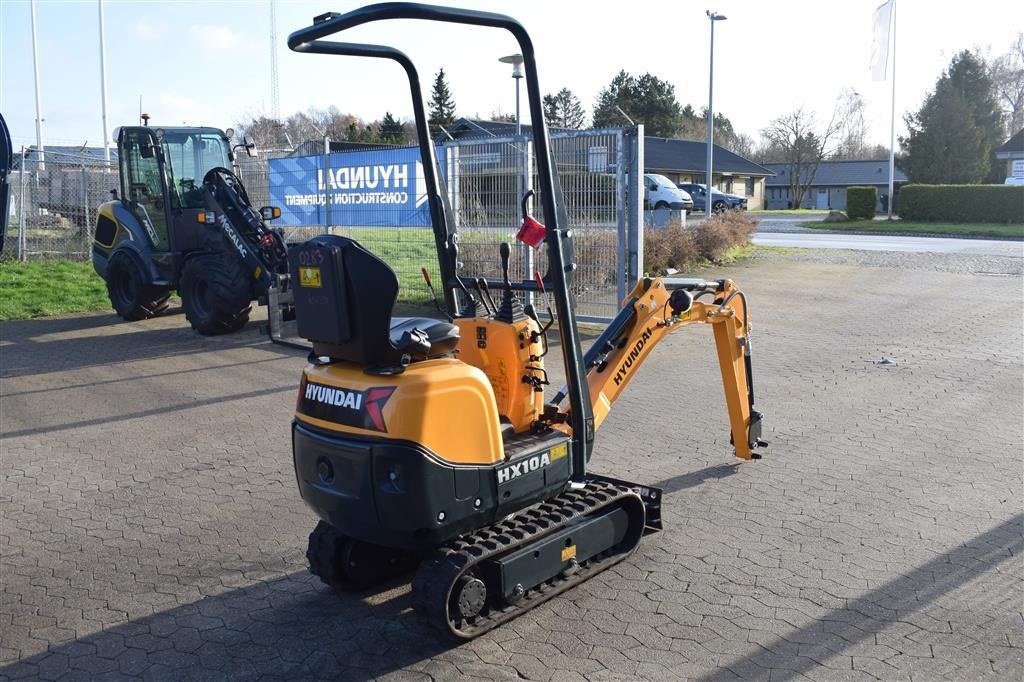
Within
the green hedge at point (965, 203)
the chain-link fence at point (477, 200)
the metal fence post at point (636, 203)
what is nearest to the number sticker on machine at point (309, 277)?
the chain-link fence at point (477, 200)

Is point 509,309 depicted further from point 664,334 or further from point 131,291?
point 131,291

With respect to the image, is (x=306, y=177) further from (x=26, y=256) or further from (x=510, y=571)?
(x=510, y=571)

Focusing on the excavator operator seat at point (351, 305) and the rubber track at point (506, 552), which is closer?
the excavator operator seat at point (351, 305)

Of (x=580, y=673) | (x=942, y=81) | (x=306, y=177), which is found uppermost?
(x=942, y=81)

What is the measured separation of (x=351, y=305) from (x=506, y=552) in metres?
1.42

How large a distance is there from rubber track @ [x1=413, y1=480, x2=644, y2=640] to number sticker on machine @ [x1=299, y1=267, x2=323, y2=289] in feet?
4.52

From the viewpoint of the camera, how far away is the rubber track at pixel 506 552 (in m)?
4.19

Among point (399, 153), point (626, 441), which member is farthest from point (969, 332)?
point (399, 153)

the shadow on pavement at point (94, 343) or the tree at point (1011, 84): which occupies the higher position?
the tree at point (1011, 84)

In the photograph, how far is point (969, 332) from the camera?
12508mm

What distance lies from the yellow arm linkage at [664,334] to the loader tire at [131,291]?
9630 mm

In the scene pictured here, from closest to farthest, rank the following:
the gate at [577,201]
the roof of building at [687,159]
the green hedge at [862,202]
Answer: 1. the gate at [577,201]
2. the green hedge at [862,202]
3. the roof of building at [687,159]

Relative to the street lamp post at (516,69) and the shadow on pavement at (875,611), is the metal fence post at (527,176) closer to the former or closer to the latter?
the street lamp post at (516,69)

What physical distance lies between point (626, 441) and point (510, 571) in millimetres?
3364
